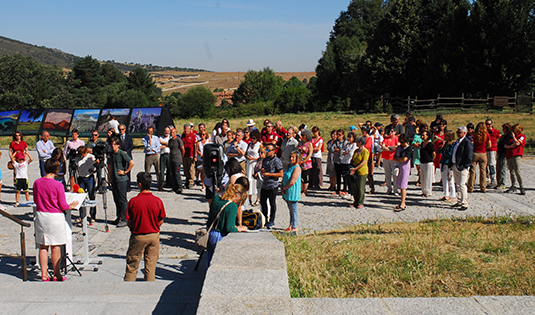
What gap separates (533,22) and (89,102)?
233 feet

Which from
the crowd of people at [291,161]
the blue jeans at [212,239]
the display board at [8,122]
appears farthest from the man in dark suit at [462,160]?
the display board at [8,122]

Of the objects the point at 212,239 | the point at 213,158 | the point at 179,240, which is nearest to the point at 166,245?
the point at 179,240

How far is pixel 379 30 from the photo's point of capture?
1805 inches

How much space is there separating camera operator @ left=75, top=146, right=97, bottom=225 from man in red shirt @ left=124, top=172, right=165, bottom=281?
3.75m

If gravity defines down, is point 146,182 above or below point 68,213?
above

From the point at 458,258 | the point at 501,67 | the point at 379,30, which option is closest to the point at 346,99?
the point at 379,30

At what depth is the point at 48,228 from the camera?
5.66m

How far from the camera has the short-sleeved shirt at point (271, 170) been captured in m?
8.23

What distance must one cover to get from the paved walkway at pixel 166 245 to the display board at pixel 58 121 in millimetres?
7551

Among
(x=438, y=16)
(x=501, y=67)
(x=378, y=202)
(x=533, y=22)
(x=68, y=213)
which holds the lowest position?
(x=378, y=202)

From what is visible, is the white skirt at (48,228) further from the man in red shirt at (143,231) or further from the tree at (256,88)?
the tree at (256,88)

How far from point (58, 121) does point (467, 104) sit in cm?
2978

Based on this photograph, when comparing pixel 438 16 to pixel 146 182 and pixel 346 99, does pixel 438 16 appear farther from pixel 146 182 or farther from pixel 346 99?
pixel 146 182

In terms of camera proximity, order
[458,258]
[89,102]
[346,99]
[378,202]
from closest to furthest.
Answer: [458,258] < [378,202] < [346,99] < [89,102]
